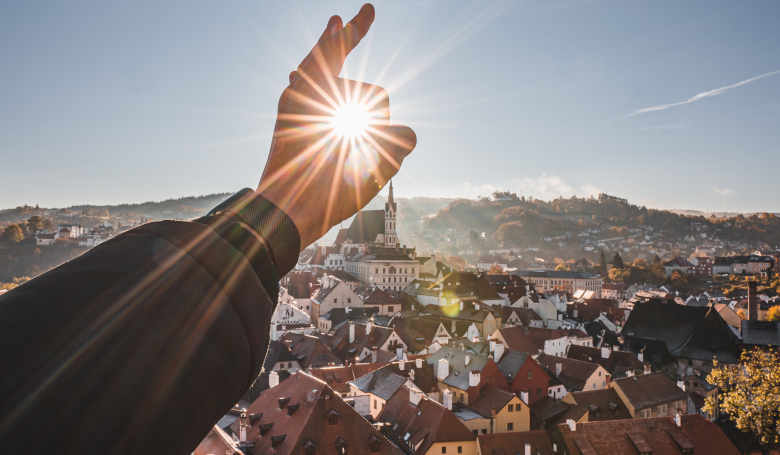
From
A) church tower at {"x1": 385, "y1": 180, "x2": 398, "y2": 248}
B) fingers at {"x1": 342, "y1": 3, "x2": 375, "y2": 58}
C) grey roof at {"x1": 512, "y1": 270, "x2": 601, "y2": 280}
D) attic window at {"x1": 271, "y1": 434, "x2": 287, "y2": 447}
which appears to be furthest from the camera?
grey roof at {"x1": 512, "y1": 270, "x2": 601, "y2": 280}

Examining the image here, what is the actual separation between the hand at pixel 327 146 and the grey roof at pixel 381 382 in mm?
22758

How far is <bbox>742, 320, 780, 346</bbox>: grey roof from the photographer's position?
1508 inches

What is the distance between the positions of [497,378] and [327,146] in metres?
26.8

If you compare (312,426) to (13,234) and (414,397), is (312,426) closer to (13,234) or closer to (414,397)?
(414,397)

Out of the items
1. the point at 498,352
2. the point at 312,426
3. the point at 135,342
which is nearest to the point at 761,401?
the point at 498,352

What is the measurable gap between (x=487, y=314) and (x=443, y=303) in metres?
10.5

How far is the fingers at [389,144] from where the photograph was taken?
1.35m

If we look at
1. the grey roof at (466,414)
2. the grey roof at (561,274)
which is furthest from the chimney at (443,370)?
the grey roof at (561,274)

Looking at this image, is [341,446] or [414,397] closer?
[341,446]

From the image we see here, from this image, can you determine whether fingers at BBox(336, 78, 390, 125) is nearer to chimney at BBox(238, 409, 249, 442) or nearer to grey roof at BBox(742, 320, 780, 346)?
chimney at BBox(238, 409, 249, 442)

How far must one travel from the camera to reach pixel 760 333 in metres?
39.2

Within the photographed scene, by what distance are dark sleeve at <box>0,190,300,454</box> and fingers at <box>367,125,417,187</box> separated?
525 mm

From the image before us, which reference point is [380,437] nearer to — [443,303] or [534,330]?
[534,330]

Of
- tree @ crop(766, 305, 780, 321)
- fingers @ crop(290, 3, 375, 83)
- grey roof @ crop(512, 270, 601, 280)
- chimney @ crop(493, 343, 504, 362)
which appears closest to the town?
chimney @ crop(493, 343, 504, 362)
